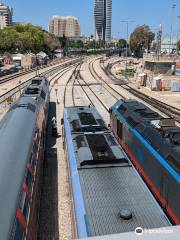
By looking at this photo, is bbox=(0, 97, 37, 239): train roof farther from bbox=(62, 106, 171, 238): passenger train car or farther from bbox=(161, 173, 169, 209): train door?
bbox=(161, 173, 169, 209): train door

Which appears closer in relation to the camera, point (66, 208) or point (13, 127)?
point (13, 127)

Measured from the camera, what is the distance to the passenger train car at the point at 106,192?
8.49 metres

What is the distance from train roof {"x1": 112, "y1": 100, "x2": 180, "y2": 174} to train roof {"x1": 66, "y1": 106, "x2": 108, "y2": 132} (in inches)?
71.8

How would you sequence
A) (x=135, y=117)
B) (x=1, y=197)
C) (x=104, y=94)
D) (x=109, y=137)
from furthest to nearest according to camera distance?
(x=104, y=94), (x=135, y=117), (x=109, y=137), (x=1, y=197)

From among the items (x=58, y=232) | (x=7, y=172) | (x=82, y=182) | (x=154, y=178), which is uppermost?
(x=7, y=172)

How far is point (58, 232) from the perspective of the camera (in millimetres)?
13375

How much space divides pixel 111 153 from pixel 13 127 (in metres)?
4.51

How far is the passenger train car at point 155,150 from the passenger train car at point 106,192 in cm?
157

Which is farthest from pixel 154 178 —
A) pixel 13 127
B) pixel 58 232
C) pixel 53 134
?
pixel 53 134

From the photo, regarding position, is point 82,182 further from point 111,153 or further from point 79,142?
point 79,142

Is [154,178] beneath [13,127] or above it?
beneath

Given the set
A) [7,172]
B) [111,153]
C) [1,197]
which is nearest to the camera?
[1,197]

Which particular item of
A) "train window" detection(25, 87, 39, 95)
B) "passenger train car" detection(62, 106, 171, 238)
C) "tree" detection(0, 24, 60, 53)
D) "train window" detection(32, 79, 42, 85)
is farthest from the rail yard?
"tree" detection(0, 24, 60, 53)

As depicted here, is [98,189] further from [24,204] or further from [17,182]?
[17,182]
